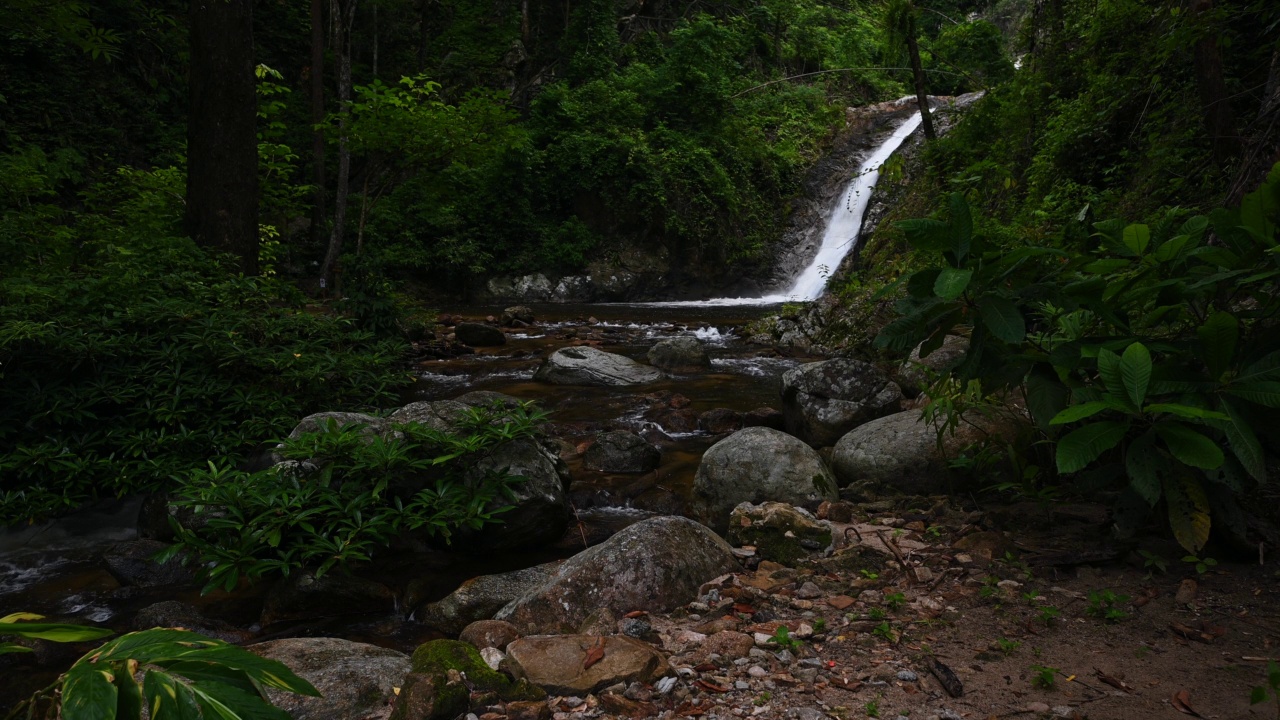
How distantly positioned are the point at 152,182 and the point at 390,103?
3.21 metres

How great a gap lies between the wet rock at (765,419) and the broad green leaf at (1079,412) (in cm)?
452

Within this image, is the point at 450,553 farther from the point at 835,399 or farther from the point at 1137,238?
the point at 1137,238

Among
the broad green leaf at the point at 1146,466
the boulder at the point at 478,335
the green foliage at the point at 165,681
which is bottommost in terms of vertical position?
the boulder at the point at 478,335

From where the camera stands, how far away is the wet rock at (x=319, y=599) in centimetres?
368

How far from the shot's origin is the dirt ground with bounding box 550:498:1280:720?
6.67 feet

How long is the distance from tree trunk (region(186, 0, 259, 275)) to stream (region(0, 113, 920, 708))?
9.51 feet

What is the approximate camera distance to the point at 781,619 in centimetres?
275

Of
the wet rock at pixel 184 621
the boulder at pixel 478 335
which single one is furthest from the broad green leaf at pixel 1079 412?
the boulder at pixel 478 335

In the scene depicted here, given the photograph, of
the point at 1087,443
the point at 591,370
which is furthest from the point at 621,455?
the point at 1087,443

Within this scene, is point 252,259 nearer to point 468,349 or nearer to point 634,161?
point 468,349

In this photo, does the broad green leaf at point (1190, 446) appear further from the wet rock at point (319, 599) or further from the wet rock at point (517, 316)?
the wet rock at point (517, 316)

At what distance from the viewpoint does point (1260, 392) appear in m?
2.23

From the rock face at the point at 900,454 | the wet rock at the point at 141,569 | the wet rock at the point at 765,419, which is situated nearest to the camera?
the wet rock at the point at 141,569

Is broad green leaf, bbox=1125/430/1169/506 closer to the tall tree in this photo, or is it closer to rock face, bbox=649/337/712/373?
rock face, bbox=649/337/712/373
